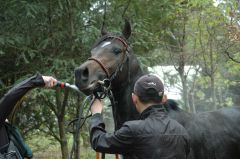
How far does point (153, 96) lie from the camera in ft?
8.96

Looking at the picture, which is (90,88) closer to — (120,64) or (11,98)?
(120,64)

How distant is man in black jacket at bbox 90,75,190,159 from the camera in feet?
8.57

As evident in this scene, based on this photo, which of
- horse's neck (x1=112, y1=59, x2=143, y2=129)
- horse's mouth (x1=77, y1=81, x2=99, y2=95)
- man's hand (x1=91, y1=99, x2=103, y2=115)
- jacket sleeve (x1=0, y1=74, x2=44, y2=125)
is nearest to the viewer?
man's hand (x1=91, y1=99, x2=103, y2=115)

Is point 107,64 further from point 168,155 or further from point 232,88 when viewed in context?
point 232,88

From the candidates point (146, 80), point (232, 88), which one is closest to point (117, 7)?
point (146, 80)

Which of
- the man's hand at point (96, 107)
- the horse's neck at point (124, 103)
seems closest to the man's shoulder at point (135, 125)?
the man's hand at point (96, 107)

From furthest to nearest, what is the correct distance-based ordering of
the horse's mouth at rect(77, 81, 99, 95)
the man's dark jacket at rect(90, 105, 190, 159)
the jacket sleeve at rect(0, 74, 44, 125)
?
the horse's mouth at rect(77, 81, 99, 95)
the jacket sleeve at rect(0, 74, 44, 125)
the man's dark jacket at rect(90, 105, 190, 159)

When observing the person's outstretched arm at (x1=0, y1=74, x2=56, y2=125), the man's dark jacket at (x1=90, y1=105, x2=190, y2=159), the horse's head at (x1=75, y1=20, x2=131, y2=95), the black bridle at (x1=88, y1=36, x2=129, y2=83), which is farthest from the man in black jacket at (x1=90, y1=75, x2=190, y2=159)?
the black bridle at (x1=88, y1=36, x2=129, y2=83)

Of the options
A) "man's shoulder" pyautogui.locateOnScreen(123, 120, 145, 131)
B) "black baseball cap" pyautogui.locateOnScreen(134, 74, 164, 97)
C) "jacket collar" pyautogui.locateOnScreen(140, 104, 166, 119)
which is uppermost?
"black baseball cap" pyautogui.locateOnScreen(134, 74, 164, 97)

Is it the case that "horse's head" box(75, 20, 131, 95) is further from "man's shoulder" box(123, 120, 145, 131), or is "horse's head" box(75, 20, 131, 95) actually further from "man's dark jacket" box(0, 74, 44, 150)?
"man's shoulder" box(123, 120, 145, 131)

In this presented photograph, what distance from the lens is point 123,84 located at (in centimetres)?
405

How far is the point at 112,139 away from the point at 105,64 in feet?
4.57

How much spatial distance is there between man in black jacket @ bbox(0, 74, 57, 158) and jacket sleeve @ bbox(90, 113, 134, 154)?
0.93 meters

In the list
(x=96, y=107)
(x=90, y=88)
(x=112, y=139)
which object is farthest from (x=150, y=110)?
(x=90, y=88)
